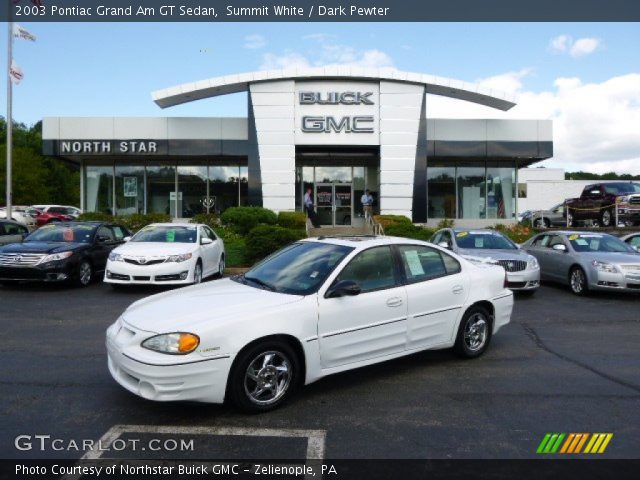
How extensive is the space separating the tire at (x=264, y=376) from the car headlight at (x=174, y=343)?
40 cm

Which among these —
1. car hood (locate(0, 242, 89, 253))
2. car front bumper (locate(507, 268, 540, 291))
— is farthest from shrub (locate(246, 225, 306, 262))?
car front bumper (locate(507, 268, 540, 291))

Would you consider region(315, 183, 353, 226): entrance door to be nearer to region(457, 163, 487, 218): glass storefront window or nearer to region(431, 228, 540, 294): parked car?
region(457, 163, 487, 218): glass storefront window

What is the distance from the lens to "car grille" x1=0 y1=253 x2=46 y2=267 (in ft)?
36.2

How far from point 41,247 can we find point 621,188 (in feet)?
72.0

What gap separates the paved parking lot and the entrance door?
66.2ft

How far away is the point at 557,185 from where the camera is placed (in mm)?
58562

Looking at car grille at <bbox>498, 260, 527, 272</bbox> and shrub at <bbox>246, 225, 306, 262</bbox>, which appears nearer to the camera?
car grille at <bbox>498, 260, 527, 272</bbox>

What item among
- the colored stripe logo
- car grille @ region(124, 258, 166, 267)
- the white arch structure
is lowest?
the colored stripe logo

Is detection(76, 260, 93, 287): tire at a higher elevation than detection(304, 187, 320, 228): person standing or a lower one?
lower

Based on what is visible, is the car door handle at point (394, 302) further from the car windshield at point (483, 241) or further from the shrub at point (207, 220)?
the shrub at point (207, 220)

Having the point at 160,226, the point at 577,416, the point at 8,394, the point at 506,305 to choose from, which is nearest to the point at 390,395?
the point at 577,416

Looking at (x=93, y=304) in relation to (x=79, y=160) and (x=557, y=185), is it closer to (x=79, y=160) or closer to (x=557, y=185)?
(x=79, y=160)

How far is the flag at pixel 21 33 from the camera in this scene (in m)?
21.7

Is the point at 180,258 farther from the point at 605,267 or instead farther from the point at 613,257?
the point at 613,257
